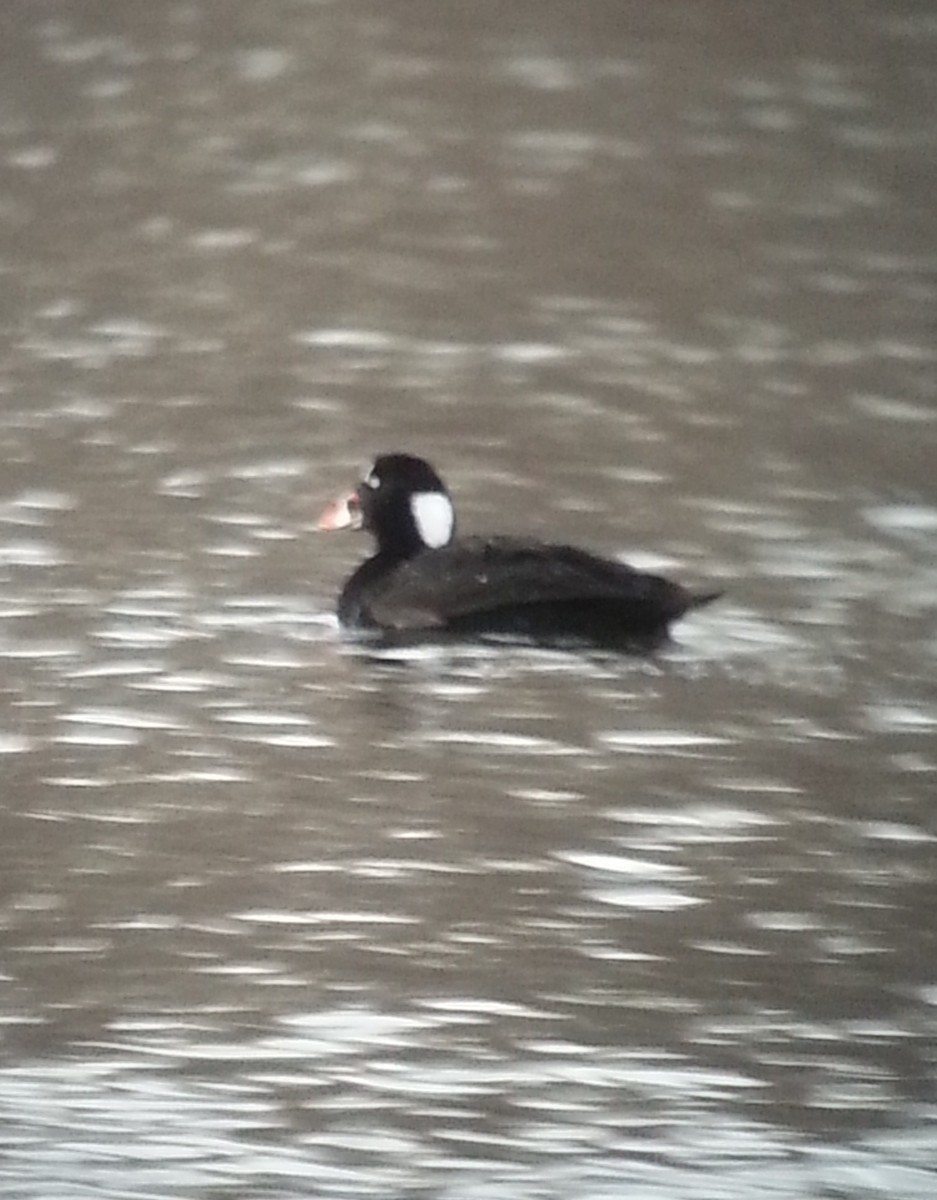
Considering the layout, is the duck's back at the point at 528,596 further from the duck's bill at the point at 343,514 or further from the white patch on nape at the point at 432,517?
the duck's bill at the point at 343,514

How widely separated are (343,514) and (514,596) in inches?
35.5

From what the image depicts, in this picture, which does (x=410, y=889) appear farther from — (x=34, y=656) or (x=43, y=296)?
(x=43, y=296)

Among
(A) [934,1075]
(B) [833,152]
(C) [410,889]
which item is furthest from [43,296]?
(A) [934,1075]

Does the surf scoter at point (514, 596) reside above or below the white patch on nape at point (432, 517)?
below

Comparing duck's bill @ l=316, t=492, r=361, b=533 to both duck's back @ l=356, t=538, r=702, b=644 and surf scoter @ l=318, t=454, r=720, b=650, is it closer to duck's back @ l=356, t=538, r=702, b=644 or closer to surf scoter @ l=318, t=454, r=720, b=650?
surf scoter @ l=318, t=454, r=720, b=650

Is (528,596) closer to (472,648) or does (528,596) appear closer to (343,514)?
(472,648)

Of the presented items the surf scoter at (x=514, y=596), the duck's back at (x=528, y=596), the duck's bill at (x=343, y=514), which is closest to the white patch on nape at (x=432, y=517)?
the surf scoter at (x=514, y=596)

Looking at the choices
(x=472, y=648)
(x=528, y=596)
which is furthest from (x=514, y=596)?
(x=472, y=648)

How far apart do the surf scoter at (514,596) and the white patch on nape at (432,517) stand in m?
0.08

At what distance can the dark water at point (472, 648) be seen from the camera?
13.6ft

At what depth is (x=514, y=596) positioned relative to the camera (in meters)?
6.11

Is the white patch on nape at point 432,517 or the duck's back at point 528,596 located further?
the white patch on nape at point 432,517

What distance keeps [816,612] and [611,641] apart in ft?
1.78

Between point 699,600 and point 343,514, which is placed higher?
point 343,514
